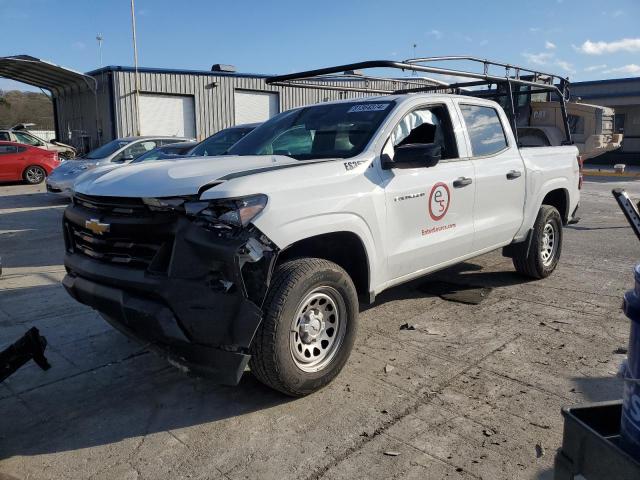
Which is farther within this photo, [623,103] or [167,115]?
[623,103]

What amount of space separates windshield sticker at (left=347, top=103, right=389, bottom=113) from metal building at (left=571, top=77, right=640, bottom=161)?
2744 centimetres

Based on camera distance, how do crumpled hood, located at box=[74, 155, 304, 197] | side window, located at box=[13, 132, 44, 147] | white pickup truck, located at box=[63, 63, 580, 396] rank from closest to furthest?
1. white pickup truck, located at box=[63, 63, 580, 396]
2. crumpled hood, located at box=[74, 155, 304, 197]
3. side window, located at box=[13, 132, 44, 147]

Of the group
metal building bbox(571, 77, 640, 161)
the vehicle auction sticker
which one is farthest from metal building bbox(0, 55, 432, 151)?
the vehicle auction sticker

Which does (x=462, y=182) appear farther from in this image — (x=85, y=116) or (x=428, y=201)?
(x=85, y=116)

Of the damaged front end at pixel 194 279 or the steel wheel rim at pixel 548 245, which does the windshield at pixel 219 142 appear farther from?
the damaged front end at pixel 194 279

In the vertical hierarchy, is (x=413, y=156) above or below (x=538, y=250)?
above

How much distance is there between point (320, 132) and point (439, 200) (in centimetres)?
112

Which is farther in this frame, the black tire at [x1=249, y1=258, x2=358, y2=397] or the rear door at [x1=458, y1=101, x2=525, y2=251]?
the rear door at [x1=458, y1=101, x2=525, y2=251]

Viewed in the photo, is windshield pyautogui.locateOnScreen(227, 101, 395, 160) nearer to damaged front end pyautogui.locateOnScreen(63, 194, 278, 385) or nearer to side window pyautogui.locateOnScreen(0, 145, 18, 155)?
damaged front end pyautogui.locateOnScreen(63, 194, 278, 385)

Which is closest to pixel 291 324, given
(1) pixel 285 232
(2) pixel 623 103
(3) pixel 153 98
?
(1) pixel 285 232

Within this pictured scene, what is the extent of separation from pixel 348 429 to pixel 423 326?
1.80 m

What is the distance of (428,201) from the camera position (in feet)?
13.9

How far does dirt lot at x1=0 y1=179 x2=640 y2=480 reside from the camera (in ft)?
9.23

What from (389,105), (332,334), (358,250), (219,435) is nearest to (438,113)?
(389,105)
